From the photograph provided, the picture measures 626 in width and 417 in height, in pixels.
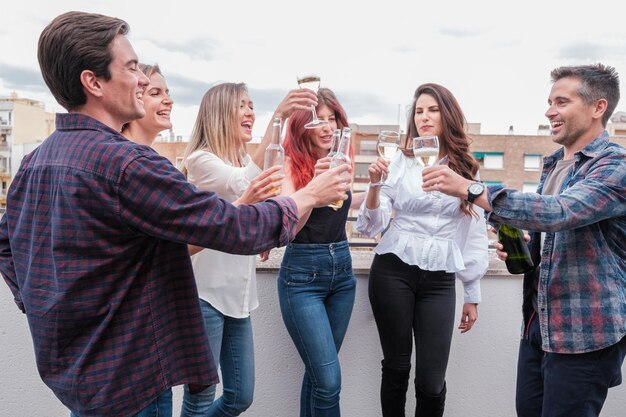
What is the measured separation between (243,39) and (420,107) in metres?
1.39

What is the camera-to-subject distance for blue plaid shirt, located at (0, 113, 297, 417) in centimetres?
111

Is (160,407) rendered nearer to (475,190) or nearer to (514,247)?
(475,190)

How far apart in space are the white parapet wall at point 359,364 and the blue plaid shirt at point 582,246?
0.80 meters

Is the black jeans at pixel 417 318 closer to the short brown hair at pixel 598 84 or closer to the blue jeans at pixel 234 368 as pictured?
the blue jeans at pixel 234 368

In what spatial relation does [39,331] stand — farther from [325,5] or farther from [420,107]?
[325,5]

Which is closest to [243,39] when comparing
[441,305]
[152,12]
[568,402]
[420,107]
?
[152,12]

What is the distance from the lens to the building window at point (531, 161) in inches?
2047

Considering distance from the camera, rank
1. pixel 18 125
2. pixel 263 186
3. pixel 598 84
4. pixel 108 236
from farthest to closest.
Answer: pixel 18 125 < pixel 598 84 < pixel 263 186 < pixel 108 236

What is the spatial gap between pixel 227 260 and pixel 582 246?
127 centimetres

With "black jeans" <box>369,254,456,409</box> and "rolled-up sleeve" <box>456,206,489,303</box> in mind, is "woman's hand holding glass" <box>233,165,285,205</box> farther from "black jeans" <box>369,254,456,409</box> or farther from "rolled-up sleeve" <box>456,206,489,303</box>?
"rolled-up sleeve" <box>456,206,489,303</box>

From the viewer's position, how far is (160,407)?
129 cm

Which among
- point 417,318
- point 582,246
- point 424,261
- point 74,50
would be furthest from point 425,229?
point 74,50

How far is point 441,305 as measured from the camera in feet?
7.22

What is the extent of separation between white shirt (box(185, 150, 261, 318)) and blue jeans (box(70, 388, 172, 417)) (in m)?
0.65
